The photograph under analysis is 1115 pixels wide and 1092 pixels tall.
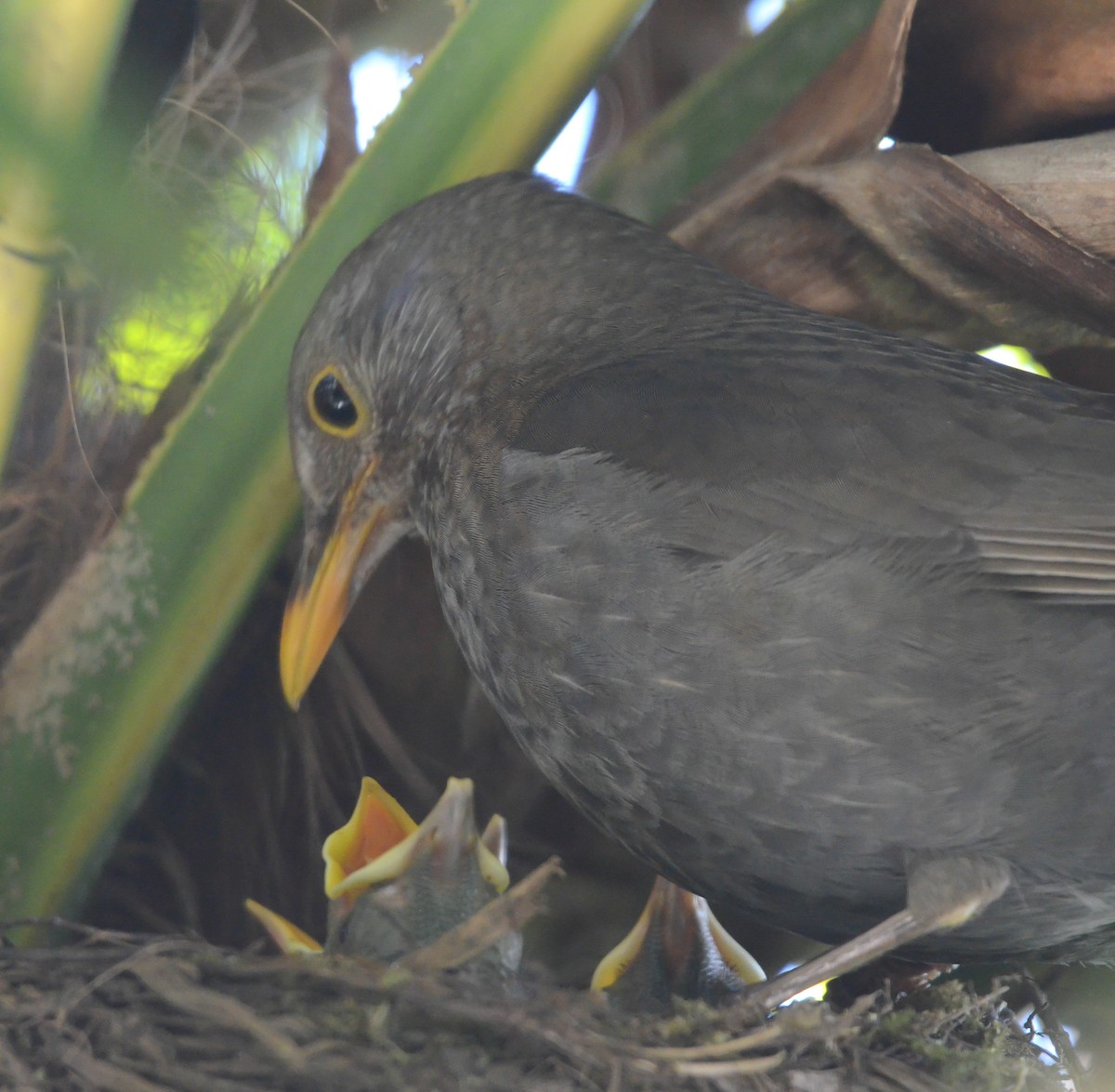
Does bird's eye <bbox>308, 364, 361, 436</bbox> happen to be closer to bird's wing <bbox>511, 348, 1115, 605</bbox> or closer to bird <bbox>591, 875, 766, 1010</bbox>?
bird's wing <bbox>511, 348, 1115, 605</bbox>

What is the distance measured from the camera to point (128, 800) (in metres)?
1.91

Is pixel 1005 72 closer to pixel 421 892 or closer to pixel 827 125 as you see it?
pixel 827 125

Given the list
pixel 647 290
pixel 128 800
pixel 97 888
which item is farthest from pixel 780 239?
pixel 97 888

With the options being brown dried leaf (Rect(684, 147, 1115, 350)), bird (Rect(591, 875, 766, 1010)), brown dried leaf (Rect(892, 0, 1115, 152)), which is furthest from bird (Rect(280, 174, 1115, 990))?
brown dried leaf (Rect(892, 0, 1115, 152))

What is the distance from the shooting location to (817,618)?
157 cm

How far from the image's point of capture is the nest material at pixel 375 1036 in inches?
54.1

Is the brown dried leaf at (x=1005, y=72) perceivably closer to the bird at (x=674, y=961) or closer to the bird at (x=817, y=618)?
the bird at (x=817, y=618)

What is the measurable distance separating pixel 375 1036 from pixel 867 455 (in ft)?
2.90

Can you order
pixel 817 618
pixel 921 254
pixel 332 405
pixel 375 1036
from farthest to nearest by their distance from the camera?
1. pixel 332 405
2. pixel 921 254
3. pixel 817 618
4. pixel 375 1036

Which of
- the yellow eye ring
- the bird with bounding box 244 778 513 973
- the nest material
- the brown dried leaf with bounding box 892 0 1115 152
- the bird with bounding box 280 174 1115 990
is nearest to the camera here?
the nest material

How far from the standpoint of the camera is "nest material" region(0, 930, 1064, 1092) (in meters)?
1.37

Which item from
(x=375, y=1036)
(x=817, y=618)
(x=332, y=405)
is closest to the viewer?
(x=375, y=1036)

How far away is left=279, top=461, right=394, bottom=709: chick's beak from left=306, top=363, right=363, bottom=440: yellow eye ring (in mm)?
87

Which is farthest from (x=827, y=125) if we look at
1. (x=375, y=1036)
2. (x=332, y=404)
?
(x=375, y=1036)
